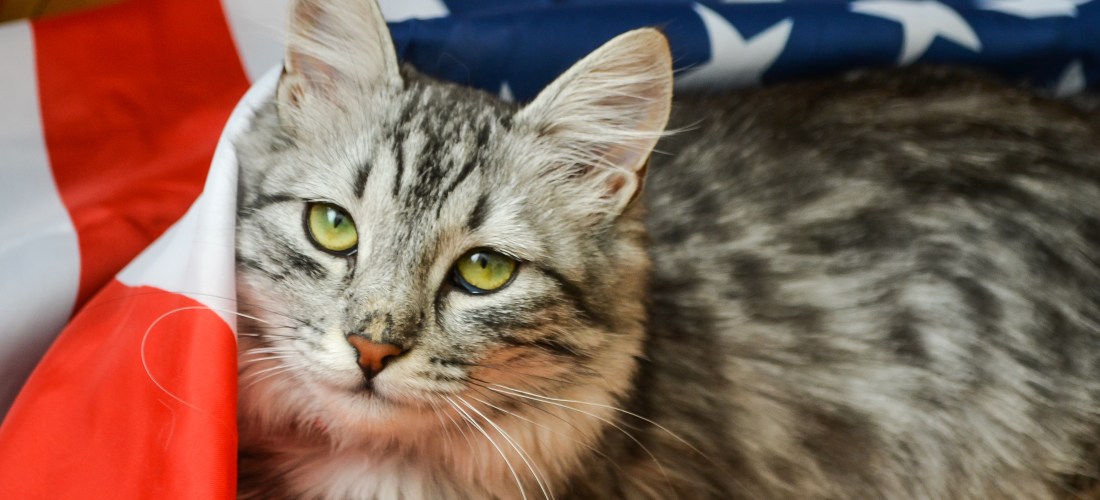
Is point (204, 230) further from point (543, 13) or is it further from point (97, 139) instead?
point (543, 13)

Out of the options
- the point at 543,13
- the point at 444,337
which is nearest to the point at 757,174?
the point at 543,13

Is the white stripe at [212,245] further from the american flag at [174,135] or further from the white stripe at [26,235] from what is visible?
the white stripe at [26,235]

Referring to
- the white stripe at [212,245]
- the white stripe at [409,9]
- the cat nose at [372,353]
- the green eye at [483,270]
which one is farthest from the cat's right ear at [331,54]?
the white stripe at [409,9]

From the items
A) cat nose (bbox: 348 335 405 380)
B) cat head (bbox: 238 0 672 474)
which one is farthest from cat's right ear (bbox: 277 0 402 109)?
cat nose (bbox: 348 335 405 380)

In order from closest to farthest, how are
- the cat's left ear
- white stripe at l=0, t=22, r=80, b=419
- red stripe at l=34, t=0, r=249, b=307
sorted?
the cat's left ear < white stripe at l=0, t=22, r=80, b=419 < red stripe at l=34, t=0, r=249, b=307

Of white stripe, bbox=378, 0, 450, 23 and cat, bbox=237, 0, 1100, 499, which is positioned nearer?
cat, bbox=237, 0, 1100, 499

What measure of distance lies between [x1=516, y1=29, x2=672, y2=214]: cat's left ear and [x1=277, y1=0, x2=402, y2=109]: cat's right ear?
206 mm

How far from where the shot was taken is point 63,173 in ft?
5.04

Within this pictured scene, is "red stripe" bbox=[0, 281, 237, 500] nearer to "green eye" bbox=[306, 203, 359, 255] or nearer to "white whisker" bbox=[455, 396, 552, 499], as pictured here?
"green eye" bbox=[306, 203, 359, 255]

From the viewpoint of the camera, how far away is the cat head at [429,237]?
100 cm

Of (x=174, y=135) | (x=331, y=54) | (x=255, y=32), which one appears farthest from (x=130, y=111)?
(x=331, y=54)

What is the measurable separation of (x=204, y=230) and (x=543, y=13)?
0.84 m

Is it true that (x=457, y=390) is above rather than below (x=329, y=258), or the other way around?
below

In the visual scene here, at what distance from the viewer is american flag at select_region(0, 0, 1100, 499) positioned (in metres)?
1.14
